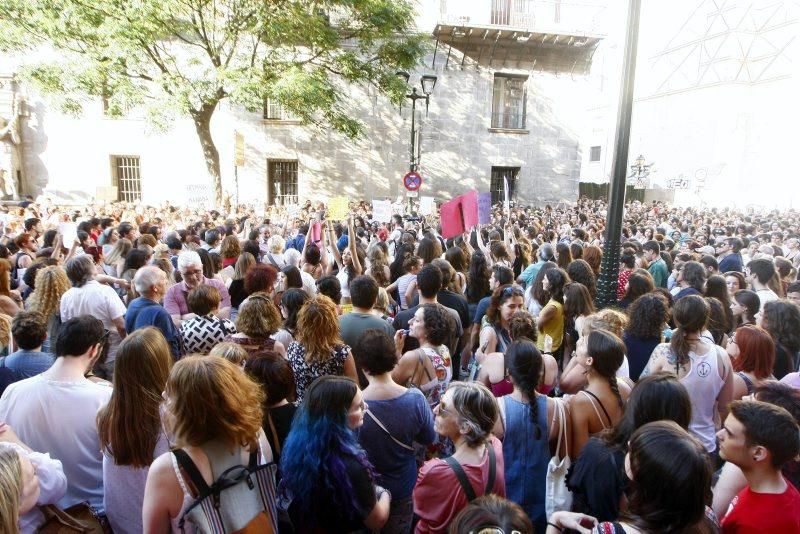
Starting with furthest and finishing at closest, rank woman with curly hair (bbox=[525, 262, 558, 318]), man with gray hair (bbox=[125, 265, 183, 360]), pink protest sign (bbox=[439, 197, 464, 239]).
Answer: pink protest sign (bbox=[439, 197, 464, 239]), woman with curly hair (bbox=[525, 262, 558, 318]), man with gray hair (bbox=[125, 265, 183, 360])

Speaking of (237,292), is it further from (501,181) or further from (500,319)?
(501,181)

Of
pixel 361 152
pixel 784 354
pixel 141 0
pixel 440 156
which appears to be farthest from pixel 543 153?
pixel 784 354

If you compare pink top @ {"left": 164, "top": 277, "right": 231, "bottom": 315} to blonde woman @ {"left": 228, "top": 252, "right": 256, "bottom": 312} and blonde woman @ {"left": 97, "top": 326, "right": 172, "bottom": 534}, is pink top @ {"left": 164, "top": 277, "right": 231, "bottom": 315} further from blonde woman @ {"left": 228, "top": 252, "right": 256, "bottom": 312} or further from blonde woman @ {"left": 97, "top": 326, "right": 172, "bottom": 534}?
blonde woman @ {"left": 97, "top": 326, "right": 172, "bottom": 534}

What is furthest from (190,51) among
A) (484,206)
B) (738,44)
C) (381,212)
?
(738,44)

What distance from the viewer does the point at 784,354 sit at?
3.82m

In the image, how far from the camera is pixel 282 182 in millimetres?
21312

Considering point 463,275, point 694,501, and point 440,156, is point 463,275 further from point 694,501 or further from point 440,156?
point 440,156

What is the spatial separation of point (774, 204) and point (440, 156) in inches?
909

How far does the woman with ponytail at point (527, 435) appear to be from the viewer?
261cm

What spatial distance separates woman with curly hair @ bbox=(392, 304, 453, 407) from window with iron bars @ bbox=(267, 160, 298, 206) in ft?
60.5

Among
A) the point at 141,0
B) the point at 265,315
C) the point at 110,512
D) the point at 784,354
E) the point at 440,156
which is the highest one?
the point at 141,0

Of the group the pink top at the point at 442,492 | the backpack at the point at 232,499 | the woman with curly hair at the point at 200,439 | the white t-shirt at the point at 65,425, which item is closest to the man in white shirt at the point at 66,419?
the white t-shirt at the point at 65,425

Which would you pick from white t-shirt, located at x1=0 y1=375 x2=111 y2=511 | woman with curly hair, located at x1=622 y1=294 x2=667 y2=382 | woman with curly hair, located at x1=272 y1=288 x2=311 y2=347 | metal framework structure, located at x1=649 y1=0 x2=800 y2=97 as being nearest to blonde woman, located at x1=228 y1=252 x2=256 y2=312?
woman with curly hair, located at x1=272 y1=288 x2=311 y2=347

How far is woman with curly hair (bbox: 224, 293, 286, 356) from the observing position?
11.5ft
